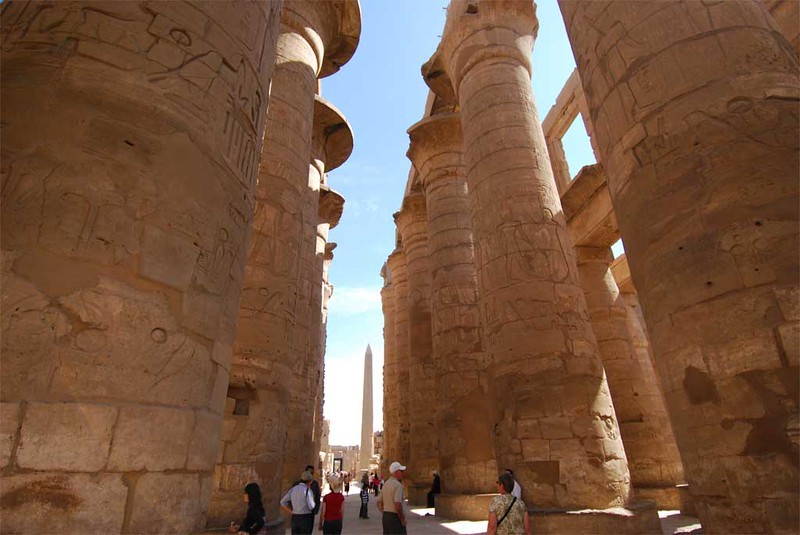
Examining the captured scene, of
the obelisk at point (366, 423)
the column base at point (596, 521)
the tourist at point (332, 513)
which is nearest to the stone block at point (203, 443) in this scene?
the tourist at point (332, 513)

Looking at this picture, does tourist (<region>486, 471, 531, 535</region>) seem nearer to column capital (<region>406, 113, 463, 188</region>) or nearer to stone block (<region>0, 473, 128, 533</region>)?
stone block (<region>0, 473, 128, 533</region>)

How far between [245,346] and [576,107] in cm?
1276

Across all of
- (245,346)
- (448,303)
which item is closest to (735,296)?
(245,346)

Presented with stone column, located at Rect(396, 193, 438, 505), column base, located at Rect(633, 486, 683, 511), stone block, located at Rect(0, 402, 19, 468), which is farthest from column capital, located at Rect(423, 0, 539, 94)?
stone block, located at Rect(0, 402, 19, 468)

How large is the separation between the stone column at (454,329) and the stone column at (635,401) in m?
2.67

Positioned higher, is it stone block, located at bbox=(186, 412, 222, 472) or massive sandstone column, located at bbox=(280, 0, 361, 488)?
massive sandstone column, located at bbox=(280, 0, 361, 488)

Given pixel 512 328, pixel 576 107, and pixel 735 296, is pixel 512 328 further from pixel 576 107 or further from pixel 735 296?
pixel 576 107

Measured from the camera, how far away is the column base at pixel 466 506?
25.0 feet

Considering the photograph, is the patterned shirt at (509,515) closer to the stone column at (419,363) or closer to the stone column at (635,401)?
the stone column at (635,401)

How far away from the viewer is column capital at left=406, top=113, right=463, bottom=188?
11.1 metres

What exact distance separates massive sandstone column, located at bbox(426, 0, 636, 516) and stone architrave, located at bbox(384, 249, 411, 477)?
7306mm

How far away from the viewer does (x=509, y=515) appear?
3.16m

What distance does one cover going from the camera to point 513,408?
6098 millimetres

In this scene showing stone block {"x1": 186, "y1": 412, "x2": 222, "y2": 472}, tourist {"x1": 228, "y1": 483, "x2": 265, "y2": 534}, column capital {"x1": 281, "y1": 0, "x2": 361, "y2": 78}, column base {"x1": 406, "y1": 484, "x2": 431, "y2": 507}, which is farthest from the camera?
column base {"x1": 406, "y1": 484, "x2": 431, "y2": 507}
